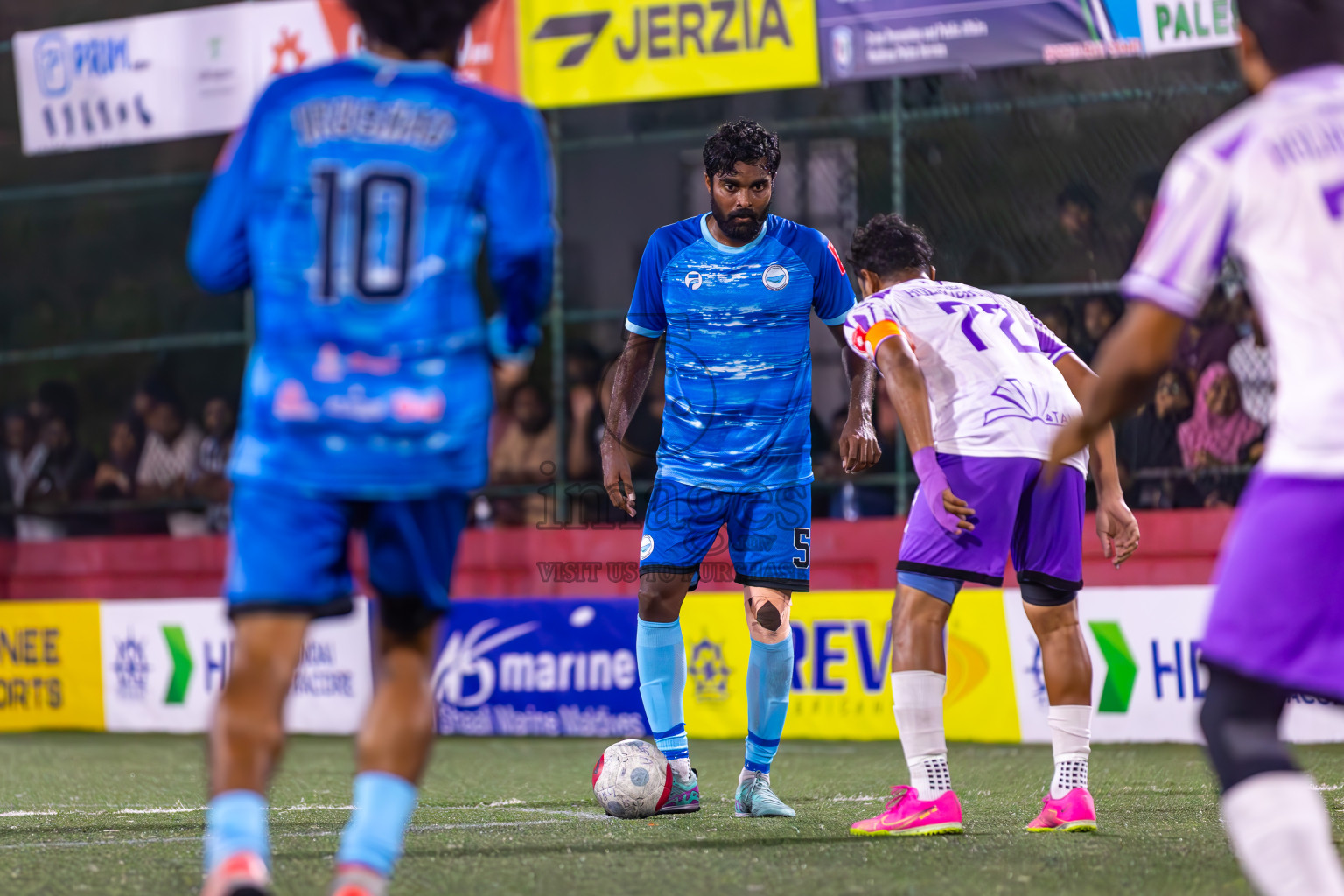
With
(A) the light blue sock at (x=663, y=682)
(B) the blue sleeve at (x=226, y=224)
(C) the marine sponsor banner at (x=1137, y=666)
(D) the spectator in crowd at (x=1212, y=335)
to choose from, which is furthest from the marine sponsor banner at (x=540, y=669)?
(B) the blue sleeve at (x=226, y=224)

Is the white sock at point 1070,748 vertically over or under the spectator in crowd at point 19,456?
under

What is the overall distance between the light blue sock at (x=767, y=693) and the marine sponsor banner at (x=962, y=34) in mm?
5547

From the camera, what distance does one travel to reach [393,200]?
10.4ft

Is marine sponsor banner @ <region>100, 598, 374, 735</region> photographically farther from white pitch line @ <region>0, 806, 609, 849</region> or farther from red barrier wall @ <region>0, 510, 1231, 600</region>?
white pitch line @ <region>0, 806, 609, 849</region>

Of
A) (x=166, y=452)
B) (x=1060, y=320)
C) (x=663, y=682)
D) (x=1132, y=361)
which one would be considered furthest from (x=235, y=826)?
(x=166, y=452)

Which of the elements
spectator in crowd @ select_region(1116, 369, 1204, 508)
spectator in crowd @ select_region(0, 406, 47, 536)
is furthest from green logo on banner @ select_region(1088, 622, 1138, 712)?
spectator in crowd @ select_region(0, 406, 47, 536)

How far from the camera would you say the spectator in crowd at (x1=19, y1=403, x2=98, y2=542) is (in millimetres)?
12961

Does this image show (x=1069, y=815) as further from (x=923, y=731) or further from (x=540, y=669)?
(x=540, y=669)

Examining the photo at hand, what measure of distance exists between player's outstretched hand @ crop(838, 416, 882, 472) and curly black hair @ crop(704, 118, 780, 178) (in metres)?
0.93

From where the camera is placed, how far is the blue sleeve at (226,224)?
322cm

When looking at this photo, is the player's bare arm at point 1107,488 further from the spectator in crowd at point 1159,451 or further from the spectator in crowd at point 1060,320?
the spectator in crowd at point 1060,320

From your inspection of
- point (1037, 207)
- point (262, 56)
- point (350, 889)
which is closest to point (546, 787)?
point (350, 889)

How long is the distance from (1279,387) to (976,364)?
2314mm

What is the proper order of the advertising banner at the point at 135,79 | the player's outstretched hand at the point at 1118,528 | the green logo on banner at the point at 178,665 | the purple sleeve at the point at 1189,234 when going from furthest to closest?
the advertising banner at the point at 135,79, the green logo on banner at the point at 178,665, the player's outstretched hand at the point at 1118,528, the purple sleeve at the point at 1189,234
